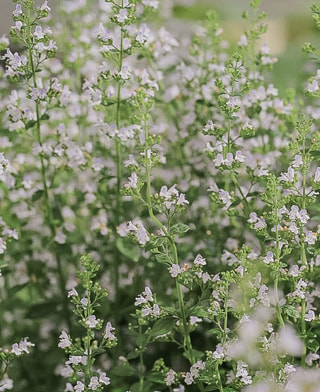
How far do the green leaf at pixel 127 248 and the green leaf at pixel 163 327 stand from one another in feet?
0.79

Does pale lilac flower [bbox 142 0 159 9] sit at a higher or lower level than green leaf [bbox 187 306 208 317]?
higher

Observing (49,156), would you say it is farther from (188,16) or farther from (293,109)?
(188,16)

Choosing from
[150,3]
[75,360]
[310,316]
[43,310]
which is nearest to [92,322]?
[75,360]

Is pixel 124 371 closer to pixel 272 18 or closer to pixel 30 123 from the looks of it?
pixel 30 123

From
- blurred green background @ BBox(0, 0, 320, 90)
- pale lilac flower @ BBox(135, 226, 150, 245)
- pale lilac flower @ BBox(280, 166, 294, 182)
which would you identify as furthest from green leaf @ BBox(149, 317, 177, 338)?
blurred green background @ BBox(0, 0, 320, 90)

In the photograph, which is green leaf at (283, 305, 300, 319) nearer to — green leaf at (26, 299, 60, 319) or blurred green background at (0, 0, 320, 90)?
green leaf at (26, 299, 60, 319)

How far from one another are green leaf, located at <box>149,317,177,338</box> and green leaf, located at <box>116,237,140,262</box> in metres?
0.24

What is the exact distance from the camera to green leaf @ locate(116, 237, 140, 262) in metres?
1.20

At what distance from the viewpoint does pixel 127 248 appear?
3.99ft

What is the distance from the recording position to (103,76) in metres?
1.10

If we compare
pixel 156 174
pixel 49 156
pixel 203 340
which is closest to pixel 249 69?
pixel 156 174

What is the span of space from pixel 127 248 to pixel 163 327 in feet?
0.92

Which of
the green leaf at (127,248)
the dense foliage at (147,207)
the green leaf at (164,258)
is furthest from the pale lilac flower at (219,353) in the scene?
the green leaf at (127,248)

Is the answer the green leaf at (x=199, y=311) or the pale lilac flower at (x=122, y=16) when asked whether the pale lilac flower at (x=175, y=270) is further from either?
the pale lilac flower at (x=122, y=16)
